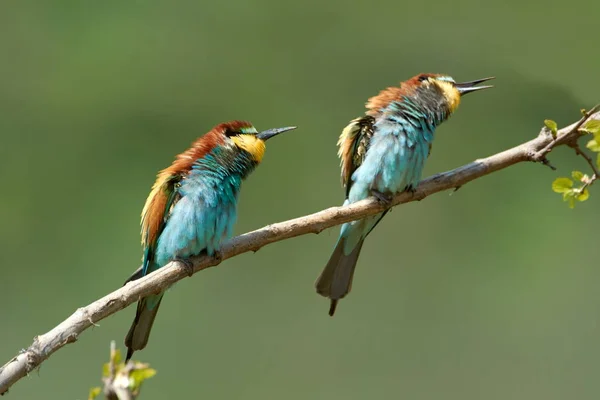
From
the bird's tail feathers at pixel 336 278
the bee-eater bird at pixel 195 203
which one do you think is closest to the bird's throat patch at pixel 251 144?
the bee-eater bird at pixel 195 203

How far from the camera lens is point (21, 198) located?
3.65 m

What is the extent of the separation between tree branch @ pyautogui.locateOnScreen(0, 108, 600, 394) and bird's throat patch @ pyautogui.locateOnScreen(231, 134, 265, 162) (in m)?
0.31

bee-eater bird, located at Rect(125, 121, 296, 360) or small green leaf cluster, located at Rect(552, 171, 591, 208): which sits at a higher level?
bee-eater bird, located at Rect(125, 121, 296, 360)

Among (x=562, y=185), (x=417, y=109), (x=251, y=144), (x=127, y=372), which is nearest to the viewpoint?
(x=127, y=372)

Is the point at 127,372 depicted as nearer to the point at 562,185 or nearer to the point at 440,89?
the point at 562,185

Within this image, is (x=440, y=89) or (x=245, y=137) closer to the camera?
(x=245, y=137)

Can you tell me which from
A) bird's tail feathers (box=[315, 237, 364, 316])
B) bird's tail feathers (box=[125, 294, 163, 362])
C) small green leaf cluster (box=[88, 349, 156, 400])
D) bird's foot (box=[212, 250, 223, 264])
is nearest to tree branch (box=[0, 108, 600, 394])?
bird's foot (box=[212, 250, 223, 264])

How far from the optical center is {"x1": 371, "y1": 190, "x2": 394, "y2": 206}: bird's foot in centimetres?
222

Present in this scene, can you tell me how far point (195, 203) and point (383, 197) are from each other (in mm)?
503

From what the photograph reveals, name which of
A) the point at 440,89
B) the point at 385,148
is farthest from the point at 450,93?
the point at 385,148

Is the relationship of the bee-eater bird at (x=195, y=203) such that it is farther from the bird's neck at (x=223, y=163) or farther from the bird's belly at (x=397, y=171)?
the bird's belly at (x=397, y=171)

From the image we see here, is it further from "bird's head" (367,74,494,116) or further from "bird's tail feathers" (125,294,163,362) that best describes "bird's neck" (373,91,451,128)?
"bird's tail feathers" (125,294,163,362)

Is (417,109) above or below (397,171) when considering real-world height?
above

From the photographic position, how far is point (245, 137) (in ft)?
7.34
